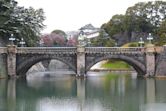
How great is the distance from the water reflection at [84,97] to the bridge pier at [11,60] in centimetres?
918

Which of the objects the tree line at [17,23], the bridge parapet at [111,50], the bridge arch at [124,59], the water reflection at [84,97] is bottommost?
the water reflection at [84,97]

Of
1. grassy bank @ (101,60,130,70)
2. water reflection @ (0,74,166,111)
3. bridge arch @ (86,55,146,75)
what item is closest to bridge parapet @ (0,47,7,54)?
water reflection @ (0,74,166,111)

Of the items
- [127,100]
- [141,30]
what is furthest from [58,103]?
Answer: [141,30]

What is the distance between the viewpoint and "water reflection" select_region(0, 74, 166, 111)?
38312 mm

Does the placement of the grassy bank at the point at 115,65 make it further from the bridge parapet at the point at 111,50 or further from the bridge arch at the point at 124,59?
the bridge parapet at the point at 111,50

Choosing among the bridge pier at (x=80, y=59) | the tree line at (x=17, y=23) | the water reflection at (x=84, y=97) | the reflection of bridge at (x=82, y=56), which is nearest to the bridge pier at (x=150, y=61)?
the reflection of bridge at (x=82, y=56)

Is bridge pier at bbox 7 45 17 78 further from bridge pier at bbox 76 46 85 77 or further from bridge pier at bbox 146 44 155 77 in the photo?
bridge pier at bbox 146 44 155 77

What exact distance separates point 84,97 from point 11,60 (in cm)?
2522

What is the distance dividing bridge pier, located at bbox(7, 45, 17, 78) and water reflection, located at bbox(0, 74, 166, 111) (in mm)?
9185

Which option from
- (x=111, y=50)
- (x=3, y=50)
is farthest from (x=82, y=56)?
(x=3, y=50)

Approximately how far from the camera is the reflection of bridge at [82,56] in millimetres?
68562

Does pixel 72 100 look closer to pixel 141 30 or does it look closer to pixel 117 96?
pixel 117 96

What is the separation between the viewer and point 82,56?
2709 inches

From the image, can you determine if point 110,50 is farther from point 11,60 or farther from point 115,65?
point 115,65
